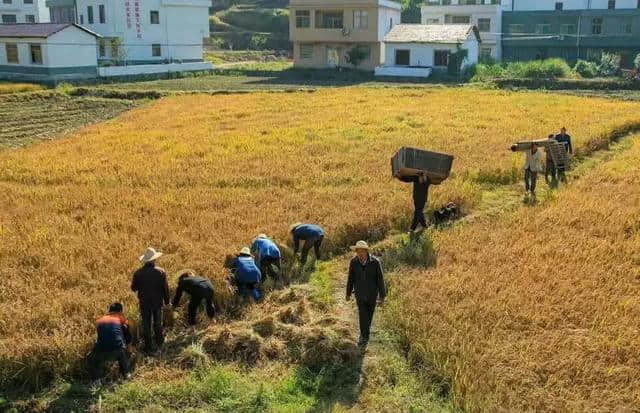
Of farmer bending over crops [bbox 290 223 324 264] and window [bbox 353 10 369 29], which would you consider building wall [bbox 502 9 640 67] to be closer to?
window [bbox 353 10 369 29]

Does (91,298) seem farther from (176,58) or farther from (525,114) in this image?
(176,58)

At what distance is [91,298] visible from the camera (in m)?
8.65

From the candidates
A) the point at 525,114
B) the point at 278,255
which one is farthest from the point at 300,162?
the point at 525,114

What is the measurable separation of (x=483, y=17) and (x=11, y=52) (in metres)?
37.6

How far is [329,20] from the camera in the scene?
1955 inches

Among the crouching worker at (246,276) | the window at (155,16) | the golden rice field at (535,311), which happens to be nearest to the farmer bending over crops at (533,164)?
the golden rice field at (535,311)

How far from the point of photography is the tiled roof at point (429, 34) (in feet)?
150

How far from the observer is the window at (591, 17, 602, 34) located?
52.2m

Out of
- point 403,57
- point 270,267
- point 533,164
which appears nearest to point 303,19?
point 403,57

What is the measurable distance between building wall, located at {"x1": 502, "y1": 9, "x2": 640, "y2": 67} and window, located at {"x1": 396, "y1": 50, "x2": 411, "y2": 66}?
510 inches

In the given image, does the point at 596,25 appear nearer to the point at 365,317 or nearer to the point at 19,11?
the point at 19,11

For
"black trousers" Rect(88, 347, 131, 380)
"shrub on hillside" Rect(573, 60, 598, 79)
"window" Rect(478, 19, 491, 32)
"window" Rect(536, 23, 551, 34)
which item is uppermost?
"window" Rect(478, 19, 491, 32)

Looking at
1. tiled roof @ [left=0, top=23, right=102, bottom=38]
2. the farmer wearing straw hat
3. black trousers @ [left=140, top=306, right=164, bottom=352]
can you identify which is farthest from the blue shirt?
tiled roof @ [left=0, top=23, right=102, bottom=38]

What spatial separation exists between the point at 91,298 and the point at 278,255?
2.68 meters
